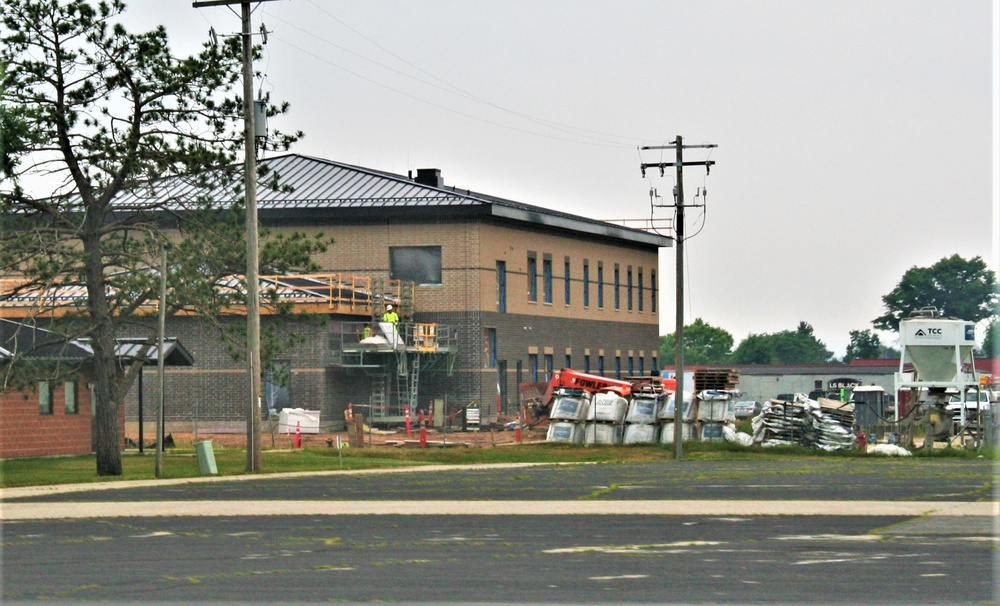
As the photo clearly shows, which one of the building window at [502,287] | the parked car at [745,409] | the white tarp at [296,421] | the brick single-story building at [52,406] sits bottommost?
the parked car at [745,409]

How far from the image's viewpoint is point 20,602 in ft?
42.2

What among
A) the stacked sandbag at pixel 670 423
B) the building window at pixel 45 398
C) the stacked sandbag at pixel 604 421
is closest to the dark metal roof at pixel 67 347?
the building window at pixel 45 398

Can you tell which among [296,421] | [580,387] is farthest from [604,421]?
[296,421]

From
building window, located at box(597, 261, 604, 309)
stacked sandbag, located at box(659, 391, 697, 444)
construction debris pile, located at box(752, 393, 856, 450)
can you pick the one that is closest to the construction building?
building window, located at box(597, 261, 604, 309)

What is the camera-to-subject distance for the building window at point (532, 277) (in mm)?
65750

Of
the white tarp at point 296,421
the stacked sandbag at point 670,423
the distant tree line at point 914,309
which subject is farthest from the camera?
the distant tree line at point 914,309

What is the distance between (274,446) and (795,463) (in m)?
20.2

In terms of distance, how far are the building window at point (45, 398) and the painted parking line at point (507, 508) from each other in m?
18.5

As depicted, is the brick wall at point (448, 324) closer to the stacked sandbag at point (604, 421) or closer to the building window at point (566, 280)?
the building window at point (566, 280)

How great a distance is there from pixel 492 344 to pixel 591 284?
34.7 feet

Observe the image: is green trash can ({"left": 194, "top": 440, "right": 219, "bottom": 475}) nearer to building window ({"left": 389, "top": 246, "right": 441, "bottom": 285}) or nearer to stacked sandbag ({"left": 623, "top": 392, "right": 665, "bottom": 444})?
stacked sandbag ({"left": 623, "top": 392, "right": 665, "bottom": 444})

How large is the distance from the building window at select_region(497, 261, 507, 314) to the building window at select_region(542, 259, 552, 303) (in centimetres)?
389

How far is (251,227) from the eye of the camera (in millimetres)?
33094

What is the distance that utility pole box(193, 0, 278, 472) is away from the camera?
3306cm
